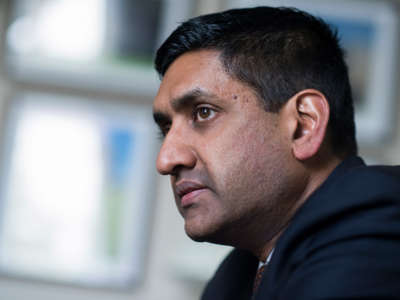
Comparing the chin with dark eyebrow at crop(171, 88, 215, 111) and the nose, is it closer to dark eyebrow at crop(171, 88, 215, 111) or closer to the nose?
the nose

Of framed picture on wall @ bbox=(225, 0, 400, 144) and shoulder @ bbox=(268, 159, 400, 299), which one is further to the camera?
framed picture on wall @ bbox=(225, 0, 400, 144)

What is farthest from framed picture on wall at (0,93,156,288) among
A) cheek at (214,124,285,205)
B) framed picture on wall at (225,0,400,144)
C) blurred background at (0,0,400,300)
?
cheek at (214,124,285,205)

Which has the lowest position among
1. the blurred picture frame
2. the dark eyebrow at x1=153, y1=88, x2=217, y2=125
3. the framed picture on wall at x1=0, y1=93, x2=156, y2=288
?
the framed picture on wall at x1=0, y1=93, x2=156, y2=288

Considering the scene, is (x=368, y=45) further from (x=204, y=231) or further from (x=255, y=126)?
(x=204, y=231)

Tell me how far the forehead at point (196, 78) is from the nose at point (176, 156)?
0.08 m

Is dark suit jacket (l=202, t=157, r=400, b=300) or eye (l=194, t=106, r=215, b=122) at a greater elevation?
eye (l=194, t=106, r=215, b=122)

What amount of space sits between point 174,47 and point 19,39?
95cm

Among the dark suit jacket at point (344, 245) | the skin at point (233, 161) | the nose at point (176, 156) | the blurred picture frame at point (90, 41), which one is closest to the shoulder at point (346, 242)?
the dark suit jacket at point (344, 245)

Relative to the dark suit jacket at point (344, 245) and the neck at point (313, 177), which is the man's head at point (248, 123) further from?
the dark suit jacket at point (344, 245)

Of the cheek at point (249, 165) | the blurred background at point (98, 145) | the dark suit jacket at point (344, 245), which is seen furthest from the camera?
the blurred background at point (98, 145)

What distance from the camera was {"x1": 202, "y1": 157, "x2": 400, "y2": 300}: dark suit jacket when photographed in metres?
0.62

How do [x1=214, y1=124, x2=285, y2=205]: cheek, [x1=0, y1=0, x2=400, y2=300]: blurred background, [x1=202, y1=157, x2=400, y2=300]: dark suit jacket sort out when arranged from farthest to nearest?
1. [x1=0, y1=0, x2=400, y2=300]: blurred background
2. [x1=214, y1=124, x2=285, y2=205]: cheek
3. [x1=202, y1=157, x2=400, y2=300]: dark suit jacket

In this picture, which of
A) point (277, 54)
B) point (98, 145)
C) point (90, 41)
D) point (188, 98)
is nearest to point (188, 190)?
point (188, 98)

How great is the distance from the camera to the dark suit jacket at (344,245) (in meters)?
0.62
